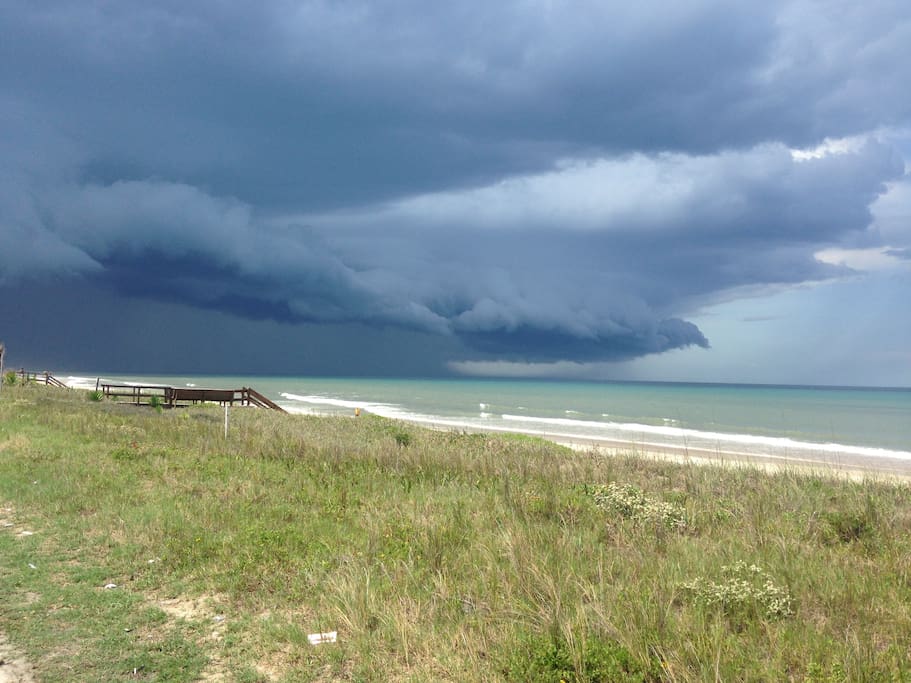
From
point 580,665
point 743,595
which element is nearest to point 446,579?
point 580,665

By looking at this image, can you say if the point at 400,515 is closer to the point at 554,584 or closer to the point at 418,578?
the point at 418,578

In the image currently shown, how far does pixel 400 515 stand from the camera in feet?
28.1

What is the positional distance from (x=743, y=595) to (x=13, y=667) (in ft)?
20.4

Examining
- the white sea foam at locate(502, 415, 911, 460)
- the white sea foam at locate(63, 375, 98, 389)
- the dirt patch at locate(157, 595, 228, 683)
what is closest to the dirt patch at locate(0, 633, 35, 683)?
the dirt patch at locate(157, 595, 228, 683)

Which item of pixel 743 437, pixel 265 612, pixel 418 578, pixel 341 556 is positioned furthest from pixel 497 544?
pixel 743 437

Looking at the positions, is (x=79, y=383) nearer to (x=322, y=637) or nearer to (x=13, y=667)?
(x=13, y=667)

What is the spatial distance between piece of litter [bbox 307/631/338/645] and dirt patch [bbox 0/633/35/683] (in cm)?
213

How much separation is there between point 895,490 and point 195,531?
13.9 metres

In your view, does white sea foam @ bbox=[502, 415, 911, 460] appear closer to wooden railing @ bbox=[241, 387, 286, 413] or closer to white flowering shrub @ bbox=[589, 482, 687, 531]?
wooden railing @ bbox=[241, 387, 286, 413]

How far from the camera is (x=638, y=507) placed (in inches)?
333

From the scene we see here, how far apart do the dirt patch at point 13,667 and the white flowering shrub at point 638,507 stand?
6751 mm

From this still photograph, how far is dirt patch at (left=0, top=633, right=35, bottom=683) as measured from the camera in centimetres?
474

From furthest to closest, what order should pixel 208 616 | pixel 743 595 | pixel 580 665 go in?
pixel 208 616, pixel 743 595, pixel 580 665

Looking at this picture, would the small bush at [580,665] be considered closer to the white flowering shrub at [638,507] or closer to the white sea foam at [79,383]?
the white flowering shrub at [638,507]
